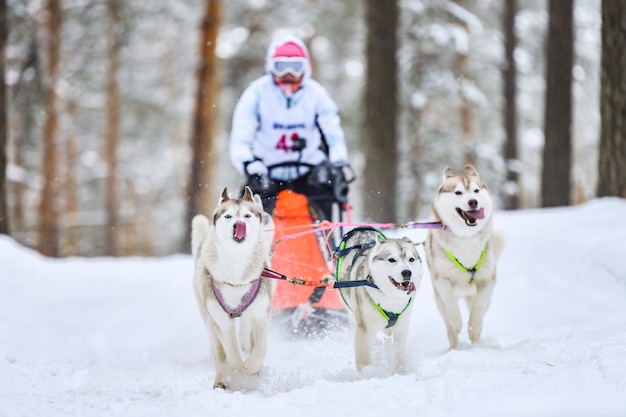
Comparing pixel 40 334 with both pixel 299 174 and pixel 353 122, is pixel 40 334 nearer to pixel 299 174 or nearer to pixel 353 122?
pixel 299 174

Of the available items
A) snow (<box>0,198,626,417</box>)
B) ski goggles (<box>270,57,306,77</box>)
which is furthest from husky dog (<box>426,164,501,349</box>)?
ski goggles (<box>270,57,306,77</box>)

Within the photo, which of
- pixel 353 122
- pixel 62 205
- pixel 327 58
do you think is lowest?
pixel 62 205

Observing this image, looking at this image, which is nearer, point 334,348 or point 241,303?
point 241,303

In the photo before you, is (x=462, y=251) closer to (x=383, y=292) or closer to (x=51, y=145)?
(x=383, y=292)

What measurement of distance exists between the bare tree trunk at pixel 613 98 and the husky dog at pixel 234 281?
4834mm

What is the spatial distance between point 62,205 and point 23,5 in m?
14.8

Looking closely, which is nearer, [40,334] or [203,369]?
[203,369]

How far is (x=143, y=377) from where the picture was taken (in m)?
4.86

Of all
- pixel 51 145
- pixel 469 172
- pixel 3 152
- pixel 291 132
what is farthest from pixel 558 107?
pixel 51 145

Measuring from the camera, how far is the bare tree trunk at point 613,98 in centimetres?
747

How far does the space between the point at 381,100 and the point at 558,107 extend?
268 centimetres

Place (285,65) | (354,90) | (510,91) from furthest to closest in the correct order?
(354,90)
(510,91)
(285,65)

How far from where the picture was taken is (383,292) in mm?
4176

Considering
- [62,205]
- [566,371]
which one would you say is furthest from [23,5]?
[62,205]
